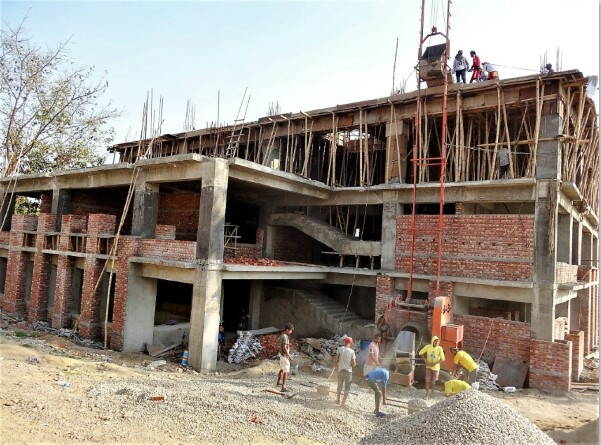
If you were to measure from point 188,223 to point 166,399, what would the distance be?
9923 mm

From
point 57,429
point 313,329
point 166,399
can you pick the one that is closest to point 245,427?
point 166,399

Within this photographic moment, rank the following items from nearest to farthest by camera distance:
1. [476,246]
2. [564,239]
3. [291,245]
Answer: [476,246] → [564,239] → [291,245]

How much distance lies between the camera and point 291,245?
57.4 feet

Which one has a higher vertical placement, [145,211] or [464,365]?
[145,211]

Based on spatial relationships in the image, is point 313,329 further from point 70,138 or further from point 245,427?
point 70,138

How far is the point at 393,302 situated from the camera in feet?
43.1

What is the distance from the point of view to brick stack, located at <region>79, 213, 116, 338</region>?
A: 14133mm

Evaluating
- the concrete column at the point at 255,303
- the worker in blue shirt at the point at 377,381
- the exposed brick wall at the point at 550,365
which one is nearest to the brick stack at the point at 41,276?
the concrete column at the point at 255,303

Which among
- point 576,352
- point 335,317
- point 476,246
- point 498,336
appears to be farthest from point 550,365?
point 335,317

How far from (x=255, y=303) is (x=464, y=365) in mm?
8989

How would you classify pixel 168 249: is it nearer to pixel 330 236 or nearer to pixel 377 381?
pixel 330 236

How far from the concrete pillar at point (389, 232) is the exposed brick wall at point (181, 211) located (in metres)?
7.30

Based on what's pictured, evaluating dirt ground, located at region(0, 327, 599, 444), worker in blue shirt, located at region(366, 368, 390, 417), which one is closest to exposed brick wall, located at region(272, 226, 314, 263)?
dirt ground, located at region(0, 327, 599, 444)

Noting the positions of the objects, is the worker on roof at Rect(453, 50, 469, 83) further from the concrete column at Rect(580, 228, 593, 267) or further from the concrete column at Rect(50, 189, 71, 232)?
the concrete column at Rect(50, 189, 71, 232)
